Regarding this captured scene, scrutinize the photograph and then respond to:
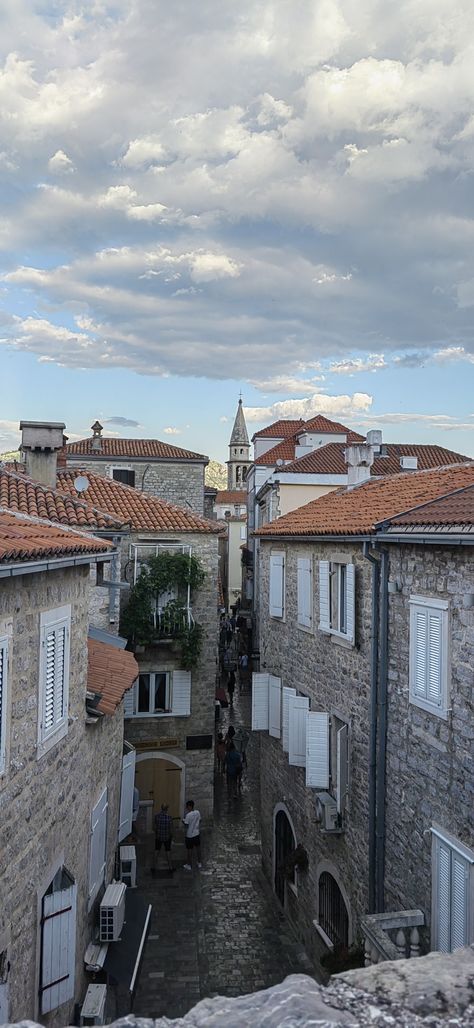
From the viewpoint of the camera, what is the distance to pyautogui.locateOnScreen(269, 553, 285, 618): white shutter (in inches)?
608

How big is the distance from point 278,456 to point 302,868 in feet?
82.5

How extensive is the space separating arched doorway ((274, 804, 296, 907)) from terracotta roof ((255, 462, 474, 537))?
20.4 feet

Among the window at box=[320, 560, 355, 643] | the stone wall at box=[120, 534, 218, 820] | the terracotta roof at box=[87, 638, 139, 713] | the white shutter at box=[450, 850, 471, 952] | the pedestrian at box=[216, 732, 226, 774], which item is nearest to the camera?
the white shutter at box=[450, 850, 471, 952]

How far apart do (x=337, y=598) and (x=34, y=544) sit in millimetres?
6860

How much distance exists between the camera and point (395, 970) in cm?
288

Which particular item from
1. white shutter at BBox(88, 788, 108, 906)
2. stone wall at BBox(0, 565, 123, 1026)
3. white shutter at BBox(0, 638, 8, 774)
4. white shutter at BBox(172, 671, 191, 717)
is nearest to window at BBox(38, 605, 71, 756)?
stone wall at BBox(0, 565, 123, 1026)

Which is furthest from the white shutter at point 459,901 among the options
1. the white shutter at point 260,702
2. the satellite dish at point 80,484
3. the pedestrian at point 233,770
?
the satellite dish at point 80,484

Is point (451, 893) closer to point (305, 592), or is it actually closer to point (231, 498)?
point (305, 592)

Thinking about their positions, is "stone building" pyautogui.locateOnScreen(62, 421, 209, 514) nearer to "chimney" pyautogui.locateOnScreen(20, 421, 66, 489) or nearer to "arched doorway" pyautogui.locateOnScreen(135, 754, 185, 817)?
"chimney" pyautogui.locateOnScreen(20, 421, 66, 489)

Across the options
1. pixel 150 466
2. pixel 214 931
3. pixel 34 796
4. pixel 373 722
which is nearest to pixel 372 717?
pixel 373 722

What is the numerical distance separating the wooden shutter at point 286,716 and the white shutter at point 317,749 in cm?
149

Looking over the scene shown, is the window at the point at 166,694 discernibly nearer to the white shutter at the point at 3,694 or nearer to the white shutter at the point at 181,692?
the white shutter at the point at 181,692

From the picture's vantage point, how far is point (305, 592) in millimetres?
13680

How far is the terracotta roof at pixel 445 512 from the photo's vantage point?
310 inches
